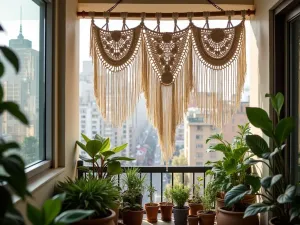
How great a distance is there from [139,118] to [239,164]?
41.8 inches

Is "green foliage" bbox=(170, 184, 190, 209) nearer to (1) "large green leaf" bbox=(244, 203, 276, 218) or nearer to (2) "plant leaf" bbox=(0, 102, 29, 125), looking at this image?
(1) "large green leaf" bbox=(244, 203, 276, 218)

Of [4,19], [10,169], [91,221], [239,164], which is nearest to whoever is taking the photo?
[10,169]

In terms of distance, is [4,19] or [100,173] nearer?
[4,19]

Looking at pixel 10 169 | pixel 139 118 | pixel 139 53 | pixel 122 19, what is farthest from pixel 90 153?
pixel 10 169

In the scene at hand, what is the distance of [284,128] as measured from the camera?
2.46 m

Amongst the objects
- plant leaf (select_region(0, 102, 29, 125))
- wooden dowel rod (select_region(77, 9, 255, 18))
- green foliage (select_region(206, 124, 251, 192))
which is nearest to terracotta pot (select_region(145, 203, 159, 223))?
green foliage (select_region(206, 124, 251, 192))

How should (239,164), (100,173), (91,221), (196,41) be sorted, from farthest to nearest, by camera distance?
(196,41)
(100,173)
(239,164)
(91,221)

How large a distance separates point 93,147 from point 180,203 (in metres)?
0.90

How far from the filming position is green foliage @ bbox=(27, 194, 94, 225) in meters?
1.42

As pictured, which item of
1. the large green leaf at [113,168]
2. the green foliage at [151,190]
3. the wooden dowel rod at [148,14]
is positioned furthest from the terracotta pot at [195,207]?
the wooden dowel rod at [148,14]

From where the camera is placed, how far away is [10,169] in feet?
4.00

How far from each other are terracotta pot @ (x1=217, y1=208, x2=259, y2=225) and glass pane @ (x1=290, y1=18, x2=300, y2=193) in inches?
18.4

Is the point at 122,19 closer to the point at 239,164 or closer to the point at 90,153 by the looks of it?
the point at 90,153

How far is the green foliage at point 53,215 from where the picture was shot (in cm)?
142
